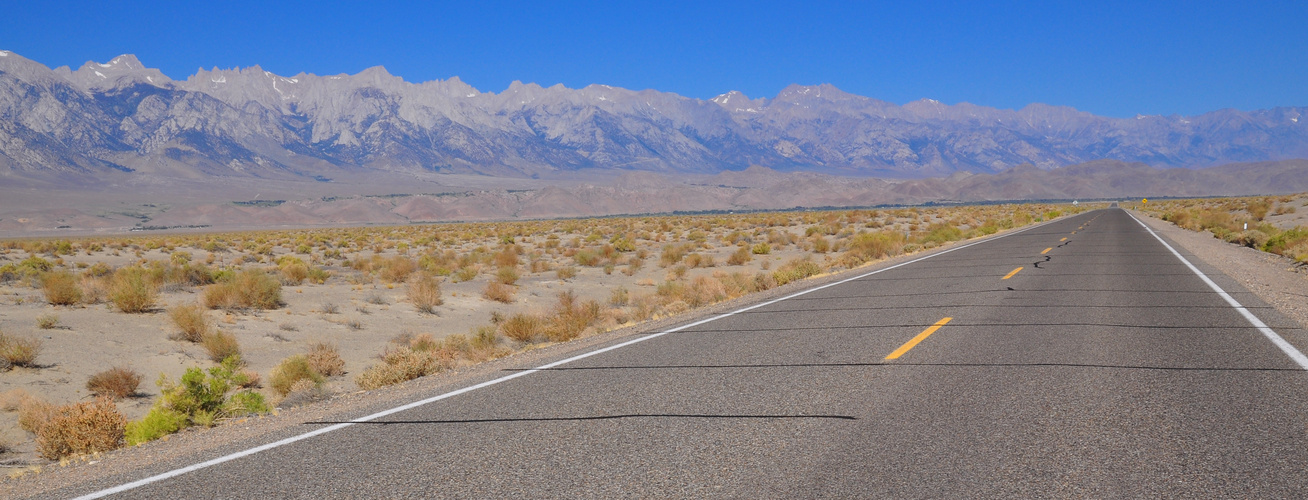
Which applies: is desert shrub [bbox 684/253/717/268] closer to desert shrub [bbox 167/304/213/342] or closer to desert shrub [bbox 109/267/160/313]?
desert shrub [bbox 109/267/160/313]

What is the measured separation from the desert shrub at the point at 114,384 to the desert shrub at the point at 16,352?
1.30 metres

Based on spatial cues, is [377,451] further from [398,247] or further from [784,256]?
[398,247]

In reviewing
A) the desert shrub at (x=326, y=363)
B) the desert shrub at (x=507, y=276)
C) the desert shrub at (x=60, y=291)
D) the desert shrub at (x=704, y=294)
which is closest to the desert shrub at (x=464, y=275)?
the desert shrub at (x=507, y=276)

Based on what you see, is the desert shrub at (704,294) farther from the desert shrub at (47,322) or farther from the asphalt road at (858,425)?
the desert shrub at (47,322)

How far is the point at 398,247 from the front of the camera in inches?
1706

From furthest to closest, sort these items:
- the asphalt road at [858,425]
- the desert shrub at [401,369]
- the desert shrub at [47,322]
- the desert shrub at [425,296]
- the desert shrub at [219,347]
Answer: the desert shrub at [425,296] < the desert shrub at [47,322] < the desert shrub at [219,347] < the desert shrub at [401,369] < the asphalt road at [858,425]

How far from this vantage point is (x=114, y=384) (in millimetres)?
10539

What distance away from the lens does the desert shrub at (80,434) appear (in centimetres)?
639

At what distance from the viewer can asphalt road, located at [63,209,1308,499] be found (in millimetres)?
4340

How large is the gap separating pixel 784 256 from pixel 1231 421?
85.1 ft

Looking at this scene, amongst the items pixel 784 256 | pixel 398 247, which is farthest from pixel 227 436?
pixel 398 247

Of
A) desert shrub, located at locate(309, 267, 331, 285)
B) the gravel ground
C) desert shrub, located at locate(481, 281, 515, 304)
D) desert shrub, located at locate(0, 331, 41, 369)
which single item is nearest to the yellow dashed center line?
the gravel ground

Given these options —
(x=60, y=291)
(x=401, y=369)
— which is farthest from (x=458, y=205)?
(x=401, y=369)

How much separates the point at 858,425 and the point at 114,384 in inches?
396
